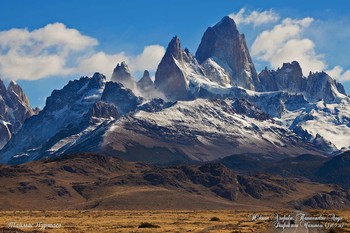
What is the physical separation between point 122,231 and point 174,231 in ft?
32.5

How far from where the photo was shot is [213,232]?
132m

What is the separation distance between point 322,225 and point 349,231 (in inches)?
799

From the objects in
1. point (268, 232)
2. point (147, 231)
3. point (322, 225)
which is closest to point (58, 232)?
point (147, 231)

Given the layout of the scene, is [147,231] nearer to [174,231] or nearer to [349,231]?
[174,231]

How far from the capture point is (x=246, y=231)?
437 feet

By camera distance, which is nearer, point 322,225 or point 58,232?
point 58,232

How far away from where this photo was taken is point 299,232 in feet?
400

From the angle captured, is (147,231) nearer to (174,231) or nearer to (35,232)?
(174,231)

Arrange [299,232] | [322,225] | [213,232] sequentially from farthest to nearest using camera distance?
[322,225] < [213,232] < [299,232]

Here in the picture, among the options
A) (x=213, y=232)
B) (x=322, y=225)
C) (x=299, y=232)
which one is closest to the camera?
(x=299, y=232)

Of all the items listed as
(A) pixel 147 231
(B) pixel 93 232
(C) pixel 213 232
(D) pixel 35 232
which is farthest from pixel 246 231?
(D) pixel 35 232

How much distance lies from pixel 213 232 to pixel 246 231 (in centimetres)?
633

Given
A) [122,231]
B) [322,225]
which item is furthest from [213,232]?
[322,225]

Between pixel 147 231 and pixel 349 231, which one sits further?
pixel 147 231
